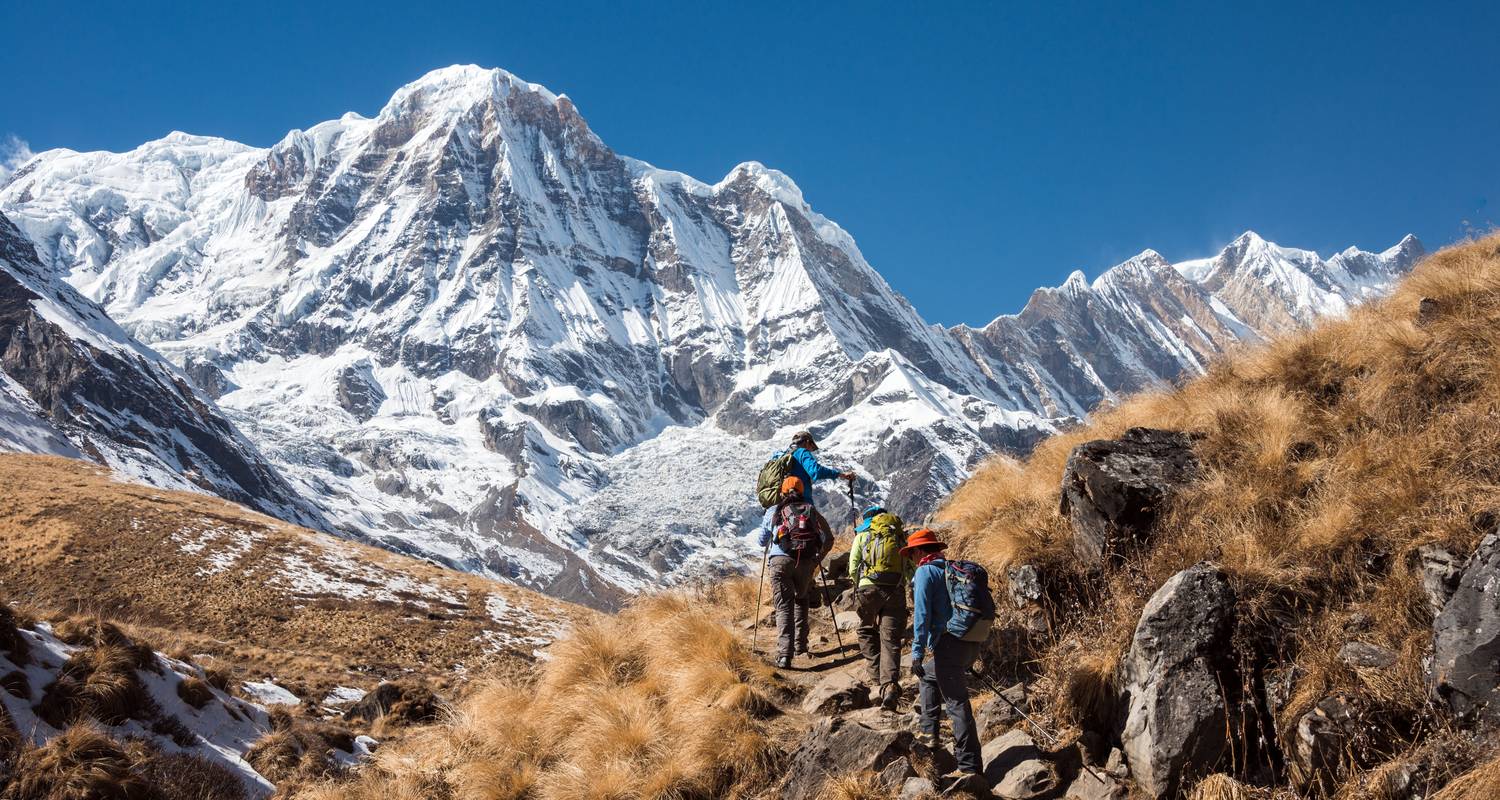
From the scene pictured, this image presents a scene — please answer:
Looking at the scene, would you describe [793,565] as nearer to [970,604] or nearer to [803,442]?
[803,442]

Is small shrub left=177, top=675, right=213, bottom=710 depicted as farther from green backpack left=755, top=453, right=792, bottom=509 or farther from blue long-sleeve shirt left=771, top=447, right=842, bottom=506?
blue long-sleeve shirt left=771, top=447, right=842, bottom=506

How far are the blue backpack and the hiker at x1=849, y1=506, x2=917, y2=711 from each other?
1.04m

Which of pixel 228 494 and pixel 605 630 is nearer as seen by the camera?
pixel 605 630

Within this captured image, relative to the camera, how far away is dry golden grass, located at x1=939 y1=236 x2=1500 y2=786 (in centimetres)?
541

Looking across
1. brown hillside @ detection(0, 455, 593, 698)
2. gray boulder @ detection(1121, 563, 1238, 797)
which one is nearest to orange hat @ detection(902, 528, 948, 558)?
gray boulder @ detection(1121, 563, 1238, 797)

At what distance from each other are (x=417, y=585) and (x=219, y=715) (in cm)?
2176

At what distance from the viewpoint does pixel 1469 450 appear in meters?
6.03

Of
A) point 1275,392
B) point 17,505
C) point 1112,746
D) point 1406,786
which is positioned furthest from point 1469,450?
point 17,505

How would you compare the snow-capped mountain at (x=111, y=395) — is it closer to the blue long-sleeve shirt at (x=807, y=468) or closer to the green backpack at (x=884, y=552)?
the blue long-sleeve shirt at (x=807, y=468)

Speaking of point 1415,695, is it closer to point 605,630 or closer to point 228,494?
point 605,630

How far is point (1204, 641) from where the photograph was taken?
18.2 feet

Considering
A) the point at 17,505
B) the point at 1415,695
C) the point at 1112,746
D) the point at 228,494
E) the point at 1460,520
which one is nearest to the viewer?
the point at 1415,695

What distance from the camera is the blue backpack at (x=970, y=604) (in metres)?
6.36

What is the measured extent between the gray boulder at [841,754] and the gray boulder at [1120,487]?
2.60 metres
